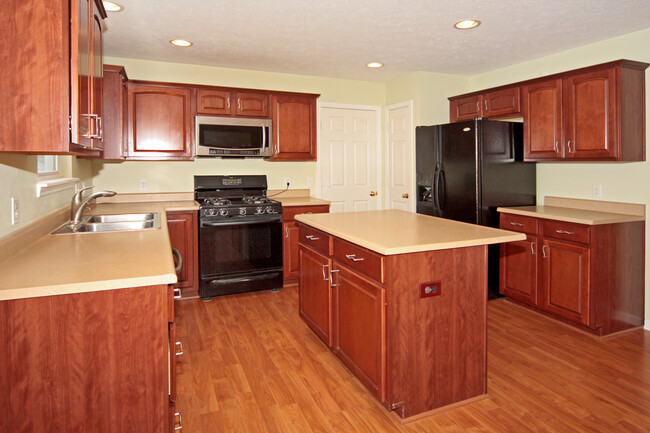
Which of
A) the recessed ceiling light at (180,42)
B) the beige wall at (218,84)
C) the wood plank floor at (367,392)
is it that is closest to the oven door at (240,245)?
the wood plank floor at (367,392)

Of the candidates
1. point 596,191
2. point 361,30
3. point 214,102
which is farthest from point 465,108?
point 214,102

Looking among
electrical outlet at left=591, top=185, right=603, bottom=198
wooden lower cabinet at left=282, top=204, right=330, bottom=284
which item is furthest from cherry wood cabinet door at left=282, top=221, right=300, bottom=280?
electrical outlet at left=591, top=185, right=603, bottom=198

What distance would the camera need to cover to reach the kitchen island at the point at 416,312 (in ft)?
6.84

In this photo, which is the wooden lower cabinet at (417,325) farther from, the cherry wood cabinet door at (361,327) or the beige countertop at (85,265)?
the beige countertop at (85,265)

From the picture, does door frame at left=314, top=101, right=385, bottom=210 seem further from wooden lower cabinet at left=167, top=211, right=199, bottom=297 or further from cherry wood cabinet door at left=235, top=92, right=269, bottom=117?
wooden lower cabinet at left=167, top=211, right=199, bottom=297

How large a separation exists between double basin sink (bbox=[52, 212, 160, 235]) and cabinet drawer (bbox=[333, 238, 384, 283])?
114 centimetres

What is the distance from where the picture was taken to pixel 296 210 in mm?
4512

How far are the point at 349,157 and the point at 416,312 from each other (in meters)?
3.47

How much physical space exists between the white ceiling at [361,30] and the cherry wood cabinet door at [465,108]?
362 millimetres

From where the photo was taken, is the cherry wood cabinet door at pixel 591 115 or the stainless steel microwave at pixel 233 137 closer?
the cherry wood cabinet door at pixel 591 115

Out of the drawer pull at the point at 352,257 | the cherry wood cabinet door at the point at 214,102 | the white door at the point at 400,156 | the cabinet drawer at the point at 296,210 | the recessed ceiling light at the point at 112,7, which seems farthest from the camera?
the white door at the point at 400,156

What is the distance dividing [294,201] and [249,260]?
2.71 ft

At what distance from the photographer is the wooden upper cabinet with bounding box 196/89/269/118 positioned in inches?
172

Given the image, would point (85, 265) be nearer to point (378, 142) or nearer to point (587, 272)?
point (587, 272)
